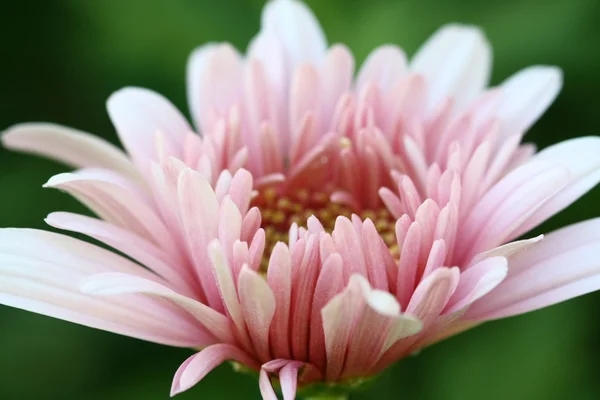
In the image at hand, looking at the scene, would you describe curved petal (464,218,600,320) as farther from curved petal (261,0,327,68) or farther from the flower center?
curved petal (261,0,327,68)

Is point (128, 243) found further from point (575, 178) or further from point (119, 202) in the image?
point (575, 178)

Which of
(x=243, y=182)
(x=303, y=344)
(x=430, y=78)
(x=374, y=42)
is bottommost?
(x=303, y=344)

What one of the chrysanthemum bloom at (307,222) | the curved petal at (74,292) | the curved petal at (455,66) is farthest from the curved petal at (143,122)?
the curved petal at (455,66)

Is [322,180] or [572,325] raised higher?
[322,180]

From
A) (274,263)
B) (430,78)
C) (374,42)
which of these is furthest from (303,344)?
(374,42)

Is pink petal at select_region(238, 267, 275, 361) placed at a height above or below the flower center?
below

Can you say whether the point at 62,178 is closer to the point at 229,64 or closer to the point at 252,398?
the point at 229,64

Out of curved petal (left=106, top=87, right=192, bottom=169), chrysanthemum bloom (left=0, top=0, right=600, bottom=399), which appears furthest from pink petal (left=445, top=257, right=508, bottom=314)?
curved petal (left=106, top=87, right=192, bottom=169)

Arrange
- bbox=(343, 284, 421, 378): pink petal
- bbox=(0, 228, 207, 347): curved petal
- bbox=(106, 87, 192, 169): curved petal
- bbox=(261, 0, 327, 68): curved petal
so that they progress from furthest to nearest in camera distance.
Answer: bbox=(261, 0, 327, 68): curved petal → bbox=(106, 87, 192, 169): curved petal → bbox=(0, 228, 207, 347): curved petal → bbox=(343, 284, 421, 378): pink petal
